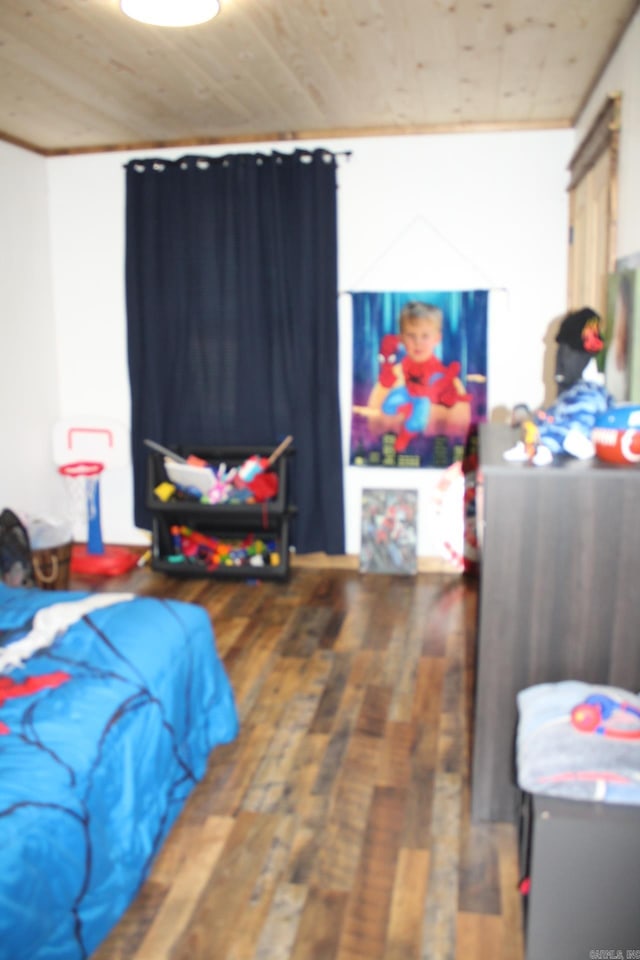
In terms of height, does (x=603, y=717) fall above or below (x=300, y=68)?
below

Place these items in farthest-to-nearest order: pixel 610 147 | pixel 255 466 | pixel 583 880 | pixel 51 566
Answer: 1. pixel 255 466
2. pixel 51 566
3. pixel 610 147
4. pixel 583 880

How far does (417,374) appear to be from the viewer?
14.3 ft

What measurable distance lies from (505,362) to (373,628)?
1.67m

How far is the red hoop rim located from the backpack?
0.81 m

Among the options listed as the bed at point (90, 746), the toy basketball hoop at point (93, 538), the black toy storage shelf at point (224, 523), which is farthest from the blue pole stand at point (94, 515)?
the bed at point (90, 746)

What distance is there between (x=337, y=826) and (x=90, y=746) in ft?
2.64

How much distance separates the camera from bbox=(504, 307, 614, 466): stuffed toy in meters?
2.16

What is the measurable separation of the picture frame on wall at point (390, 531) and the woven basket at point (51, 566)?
1.63 m

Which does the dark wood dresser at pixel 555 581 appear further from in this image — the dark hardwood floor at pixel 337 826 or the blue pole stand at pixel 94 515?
the blue pole stand at pixel 94 515

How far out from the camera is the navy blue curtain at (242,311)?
4.30 meters

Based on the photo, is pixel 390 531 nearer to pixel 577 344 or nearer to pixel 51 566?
pixel 51 566

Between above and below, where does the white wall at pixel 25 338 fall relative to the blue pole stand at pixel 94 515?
above

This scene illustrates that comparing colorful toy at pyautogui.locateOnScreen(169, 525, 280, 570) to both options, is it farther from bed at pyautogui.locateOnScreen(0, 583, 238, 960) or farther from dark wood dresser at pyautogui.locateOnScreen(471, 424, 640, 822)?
dark wood dresser at pyautogui.locateOnScreen(471, 424, 640, 822)

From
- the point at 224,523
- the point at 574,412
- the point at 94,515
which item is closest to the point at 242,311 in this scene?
the point at 224,523
